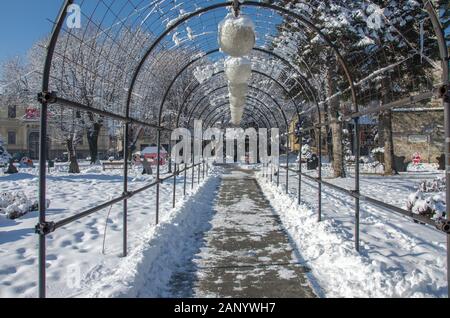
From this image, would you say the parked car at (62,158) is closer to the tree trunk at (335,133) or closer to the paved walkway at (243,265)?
the tree trunk at (335,133)

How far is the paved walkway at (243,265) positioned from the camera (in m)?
3.26

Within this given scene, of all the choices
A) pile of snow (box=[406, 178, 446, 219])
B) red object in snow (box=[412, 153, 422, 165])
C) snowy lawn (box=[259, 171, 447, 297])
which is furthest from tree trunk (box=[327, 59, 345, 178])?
red object in snow (box=[412, 153, 422, 165])

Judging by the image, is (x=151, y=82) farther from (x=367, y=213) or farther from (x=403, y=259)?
(x=403, y=259)

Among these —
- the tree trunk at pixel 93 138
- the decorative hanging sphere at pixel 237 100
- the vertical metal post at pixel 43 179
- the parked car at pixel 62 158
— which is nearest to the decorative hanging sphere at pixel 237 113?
the decorative hanging sphere at pixel 237 100

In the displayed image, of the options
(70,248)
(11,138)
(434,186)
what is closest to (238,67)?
Result: (70,248)

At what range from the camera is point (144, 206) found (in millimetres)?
7367

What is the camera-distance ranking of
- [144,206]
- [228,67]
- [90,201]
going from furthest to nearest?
[90,201] < [144,206] < [228,67]

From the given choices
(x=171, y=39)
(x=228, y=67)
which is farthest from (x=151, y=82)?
(x=228, y=67)

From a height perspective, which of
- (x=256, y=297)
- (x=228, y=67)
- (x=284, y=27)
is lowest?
(x=256, y=297)

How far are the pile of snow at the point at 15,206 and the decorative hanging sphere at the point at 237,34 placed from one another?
502 cm

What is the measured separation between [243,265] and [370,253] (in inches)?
55.8
